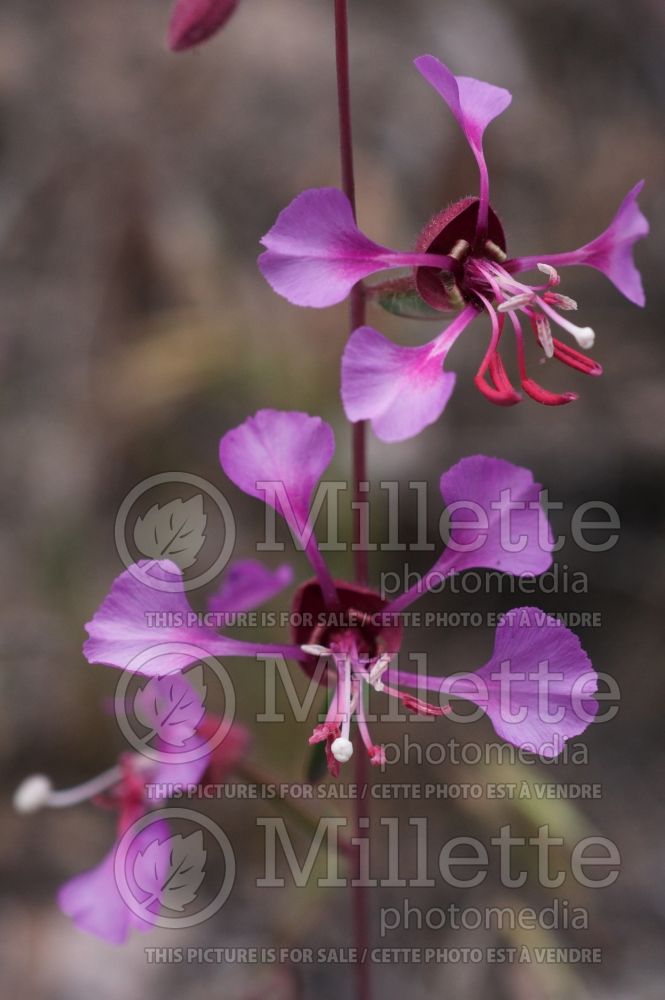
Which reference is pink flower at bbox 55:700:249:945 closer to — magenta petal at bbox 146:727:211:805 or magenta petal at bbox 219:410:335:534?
magenta petal at bbox 146:727:211:805

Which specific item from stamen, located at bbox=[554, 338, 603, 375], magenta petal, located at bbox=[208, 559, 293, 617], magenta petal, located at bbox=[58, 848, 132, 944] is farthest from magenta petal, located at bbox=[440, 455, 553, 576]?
magenta petal, located at bbox=[58, 848, 132, 944]

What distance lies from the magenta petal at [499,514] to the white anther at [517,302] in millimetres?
178

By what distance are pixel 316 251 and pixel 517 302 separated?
0.80 ft

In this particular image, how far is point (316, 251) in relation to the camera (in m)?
1.19

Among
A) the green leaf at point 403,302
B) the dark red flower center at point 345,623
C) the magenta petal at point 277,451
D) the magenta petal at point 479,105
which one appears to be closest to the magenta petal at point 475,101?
the magenta petal at point 479,105

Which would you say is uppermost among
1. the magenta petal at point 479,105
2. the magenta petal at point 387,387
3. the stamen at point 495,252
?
the magenta petal at point 479,105

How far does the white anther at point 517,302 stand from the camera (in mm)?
1180

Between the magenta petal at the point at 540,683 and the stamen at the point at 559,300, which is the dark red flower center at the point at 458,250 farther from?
the magenta petal at the point at 540,683

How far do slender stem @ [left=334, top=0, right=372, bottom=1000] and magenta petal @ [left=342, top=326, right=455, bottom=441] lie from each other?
0.59ft

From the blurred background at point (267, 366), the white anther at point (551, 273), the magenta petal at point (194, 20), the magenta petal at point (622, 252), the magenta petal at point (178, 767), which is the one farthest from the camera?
the blurred background at point (267, 366)

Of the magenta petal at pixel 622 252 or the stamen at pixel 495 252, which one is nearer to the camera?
the magenta petal at pixel 622 252

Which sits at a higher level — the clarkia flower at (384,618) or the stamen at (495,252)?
the stamen at (495,252)

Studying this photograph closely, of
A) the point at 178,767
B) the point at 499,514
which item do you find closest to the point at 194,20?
the point at 499,514

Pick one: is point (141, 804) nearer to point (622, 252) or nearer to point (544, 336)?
point (544, 336)
